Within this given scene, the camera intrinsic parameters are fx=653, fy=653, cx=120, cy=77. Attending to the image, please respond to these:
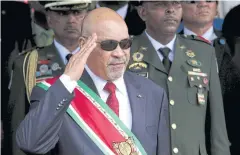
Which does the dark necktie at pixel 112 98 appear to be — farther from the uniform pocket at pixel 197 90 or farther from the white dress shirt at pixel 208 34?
the white dress shirt at pixel 208 34

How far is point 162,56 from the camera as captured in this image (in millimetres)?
4973

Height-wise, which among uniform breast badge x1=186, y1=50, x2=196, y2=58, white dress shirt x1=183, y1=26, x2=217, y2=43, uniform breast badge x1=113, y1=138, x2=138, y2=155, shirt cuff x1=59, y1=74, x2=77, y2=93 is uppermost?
shirt cuff x1=59, y1=74, x2=77, y2=93

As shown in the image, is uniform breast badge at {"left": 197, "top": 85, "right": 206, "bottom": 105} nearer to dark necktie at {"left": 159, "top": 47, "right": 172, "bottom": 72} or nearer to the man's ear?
dark necktie at {"left": 159, "top": 47, "right": 172, "bottom": 72}

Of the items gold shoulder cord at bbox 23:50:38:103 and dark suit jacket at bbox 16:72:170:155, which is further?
gold shoulder cord at bbox 23:50:38:103

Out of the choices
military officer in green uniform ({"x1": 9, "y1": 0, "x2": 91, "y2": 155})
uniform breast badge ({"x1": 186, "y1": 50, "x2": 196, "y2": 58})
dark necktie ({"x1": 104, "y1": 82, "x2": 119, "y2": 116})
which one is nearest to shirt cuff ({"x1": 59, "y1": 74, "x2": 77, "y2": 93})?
dark necktie ({"x1": 104, "y1": 82, "x2": 119, "y2": 116})

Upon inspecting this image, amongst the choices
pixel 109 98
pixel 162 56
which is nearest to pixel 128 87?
pixel 109 98

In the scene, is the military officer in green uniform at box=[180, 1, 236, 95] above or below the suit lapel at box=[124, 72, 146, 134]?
below

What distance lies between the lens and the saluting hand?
354cm

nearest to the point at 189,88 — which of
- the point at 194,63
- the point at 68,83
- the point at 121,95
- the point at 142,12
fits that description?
the point at 194,63

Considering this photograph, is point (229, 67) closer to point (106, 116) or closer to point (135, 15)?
Answer: point (135, 15)

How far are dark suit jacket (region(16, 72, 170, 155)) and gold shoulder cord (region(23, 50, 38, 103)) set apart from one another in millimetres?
1132

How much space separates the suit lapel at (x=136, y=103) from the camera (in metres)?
3.79

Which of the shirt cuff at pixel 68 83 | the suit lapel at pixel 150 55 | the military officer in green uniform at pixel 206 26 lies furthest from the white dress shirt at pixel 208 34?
the shirt cuff at pixel 68 83

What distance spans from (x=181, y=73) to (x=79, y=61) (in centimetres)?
145
